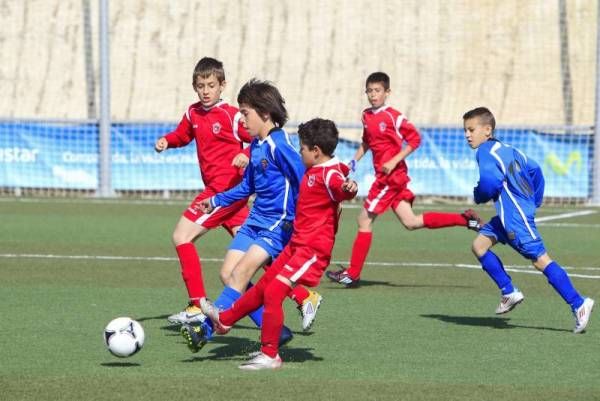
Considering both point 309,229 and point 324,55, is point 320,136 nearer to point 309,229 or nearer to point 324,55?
point 309,229

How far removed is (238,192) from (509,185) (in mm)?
2095

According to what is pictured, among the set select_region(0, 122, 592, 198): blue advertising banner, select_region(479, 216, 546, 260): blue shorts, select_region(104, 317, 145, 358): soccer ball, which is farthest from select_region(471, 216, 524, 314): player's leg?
select_region(0, 122, 592, 198): blue advertising banner

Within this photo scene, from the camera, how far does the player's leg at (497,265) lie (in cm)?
Answer: 921

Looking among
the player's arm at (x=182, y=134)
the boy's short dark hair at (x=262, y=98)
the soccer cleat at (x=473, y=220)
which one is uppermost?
the boy's short dark hair at (x=262, y=98)

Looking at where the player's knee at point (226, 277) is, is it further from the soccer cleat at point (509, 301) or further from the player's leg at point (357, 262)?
the player's leg at point (357, 262)

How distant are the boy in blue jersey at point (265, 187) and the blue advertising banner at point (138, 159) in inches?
518

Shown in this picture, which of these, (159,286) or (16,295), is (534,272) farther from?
(16,295)

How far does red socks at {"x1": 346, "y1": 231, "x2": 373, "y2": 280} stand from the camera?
1138 cm

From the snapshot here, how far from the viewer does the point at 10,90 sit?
1182 inches

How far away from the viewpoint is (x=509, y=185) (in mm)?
8984

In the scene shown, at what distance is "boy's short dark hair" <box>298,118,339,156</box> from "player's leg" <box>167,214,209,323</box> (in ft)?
6.66

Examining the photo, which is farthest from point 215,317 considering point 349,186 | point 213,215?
point 213,215

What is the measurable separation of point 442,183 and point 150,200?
4.99 m

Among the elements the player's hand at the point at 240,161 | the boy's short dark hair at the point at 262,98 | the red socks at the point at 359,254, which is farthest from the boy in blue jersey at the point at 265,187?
the red socks at the point at 359,254
